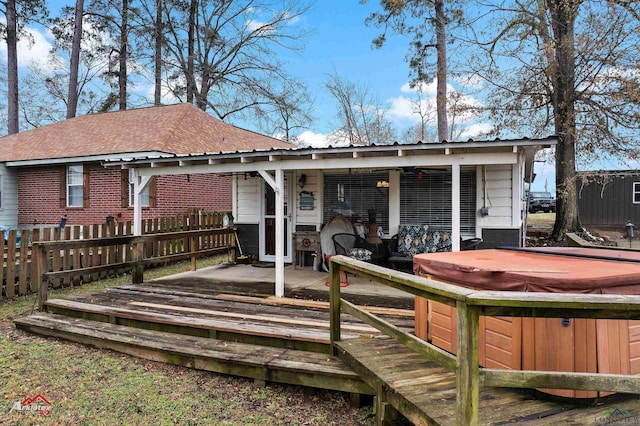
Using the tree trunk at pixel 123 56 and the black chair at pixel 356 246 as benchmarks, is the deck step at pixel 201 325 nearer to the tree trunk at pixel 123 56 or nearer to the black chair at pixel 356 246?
the black chair at pixel 356 246

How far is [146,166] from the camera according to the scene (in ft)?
23.1

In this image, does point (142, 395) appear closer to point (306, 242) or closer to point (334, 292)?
point (334, 292)

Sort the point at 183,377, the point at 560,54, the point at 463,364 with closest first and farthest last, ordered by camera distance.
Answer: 1. the point at 463,364
2. the point at 183,377
3. the point at 560,54

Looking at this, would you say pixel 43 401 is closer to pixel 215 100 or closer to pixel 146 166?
pixel 146 166

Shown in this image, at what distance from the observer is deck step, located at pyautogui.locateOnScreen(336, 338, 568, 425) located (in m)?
2.34

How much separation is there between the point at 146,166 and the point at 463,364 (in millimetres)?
6572

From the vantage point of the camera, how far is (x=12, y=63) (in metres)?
19.7

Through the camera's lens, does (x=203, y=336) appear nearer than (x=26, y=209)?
Yes

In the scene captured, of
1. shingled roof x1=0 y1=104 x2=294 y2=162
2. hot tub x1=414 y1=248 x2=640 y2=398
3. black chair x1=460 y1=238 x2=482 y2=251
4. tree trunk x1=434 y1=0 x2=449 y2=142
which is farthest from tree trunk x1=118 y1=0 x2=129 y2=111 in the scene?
hot tub x1=414 y1=248 x2=640 y2=398

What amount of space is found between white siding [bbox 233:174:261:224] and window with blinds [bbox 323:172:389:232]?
1.68m

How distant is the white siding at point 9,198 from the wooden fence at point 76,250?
7292 mm

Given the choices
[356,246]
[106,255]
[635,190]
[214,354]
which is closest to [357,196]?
[356,246]

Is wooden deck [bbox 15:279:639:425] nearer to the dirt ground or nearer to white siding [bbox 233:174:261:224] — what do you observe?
white siding [bbox 233:174:261:224]

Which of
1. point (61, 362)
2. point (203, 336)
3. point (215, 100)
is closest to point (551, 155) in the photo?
point (203, 336)
